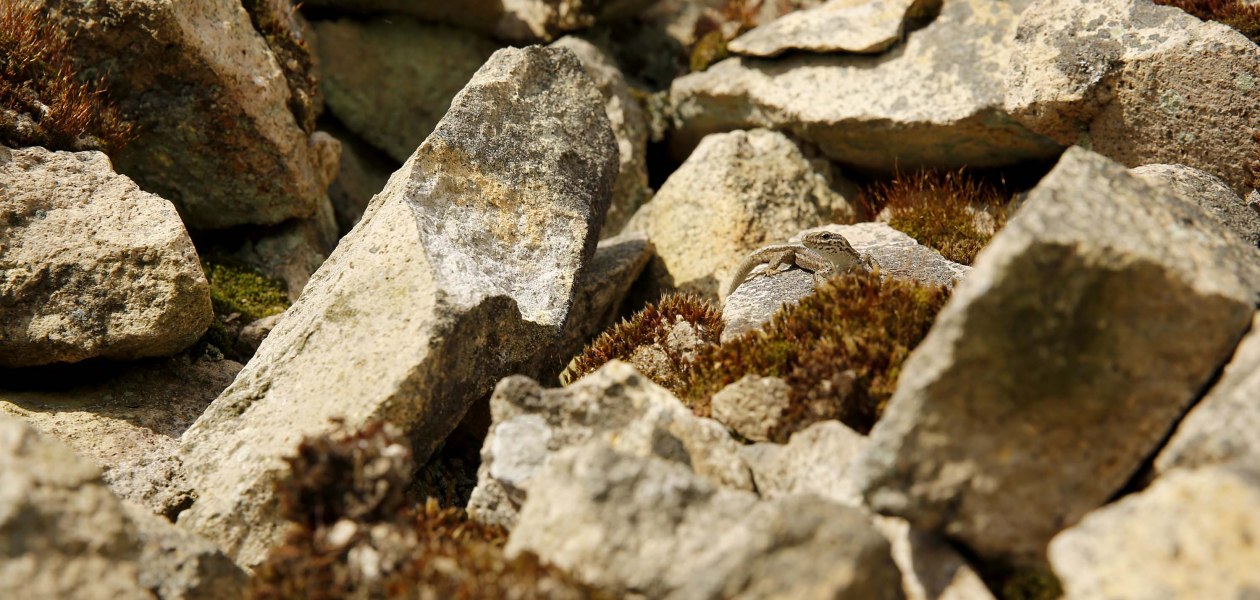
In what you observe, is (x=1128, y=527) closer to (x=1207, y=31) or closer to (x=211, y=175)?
(x=1207, y=31)

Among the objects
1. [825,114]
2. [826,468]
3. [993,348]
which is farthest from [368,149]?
[993,348]

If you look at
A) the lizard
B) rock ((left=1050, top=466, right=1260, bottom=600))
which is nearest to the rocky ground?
rock ((left=1050, top=466, right=1260, bottom=600))

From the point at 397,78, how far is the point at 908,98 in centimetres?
691

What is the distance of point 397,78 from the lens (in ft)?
41.6

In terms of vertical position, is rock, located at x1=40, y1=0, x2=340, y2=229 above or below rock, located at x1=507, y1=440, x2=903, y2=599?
above

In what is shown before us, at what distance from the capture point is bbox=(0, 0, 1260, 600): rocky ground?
4.67m

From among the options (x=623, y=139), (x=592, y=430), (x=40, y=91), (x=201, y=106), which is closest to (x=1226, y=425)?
(x=592, y=430)

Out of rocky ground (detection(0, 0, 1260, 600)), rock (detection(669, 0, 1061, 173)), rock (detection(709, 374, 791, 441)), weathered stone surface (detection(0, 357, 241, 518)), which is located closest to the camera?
rocky ground (detection(0, 0, 1260, 600))

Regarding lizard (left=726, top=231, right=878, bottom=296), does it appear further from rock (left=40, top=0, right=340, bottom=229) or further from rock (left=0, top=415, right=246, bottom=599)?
rock (left=0, top=415, right=246, bottom=599)

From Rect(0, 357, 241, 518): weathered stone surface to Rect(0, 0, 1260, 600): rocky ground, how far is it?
0.04m

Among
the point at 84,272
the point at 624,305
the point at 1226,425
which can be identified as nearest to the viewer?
the point at 1226,425

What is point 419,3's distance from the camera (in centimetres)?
1238

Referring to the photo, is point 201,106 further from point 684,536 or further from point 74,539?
point 684,536

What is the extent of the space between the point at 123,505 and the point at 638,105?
28.0ft
